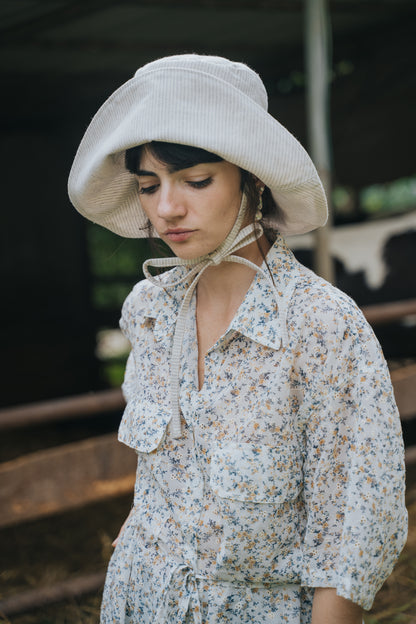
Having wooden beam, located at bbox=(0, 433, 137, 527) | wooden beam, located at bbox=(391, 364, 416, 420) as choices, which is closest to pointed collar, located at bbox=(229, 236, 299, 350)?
wooden beam, located at bbox=(0, 433, 137, 527)

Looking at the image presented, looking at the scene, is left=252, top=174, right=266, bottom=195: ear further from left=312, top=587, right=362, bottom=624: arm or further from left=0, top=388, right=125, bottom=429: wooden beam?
left=0, top=388, right=125, bottom=429: wooden beam

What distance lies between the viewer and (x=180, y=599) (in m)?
1.06

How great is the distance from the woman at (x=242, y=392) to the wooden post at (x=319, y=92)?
1.87m

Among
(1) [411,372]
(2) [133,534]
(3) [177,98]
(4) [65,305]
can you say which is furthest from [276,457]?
(4) [65,305]

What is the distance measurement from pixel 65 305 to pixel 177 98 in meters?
5.30

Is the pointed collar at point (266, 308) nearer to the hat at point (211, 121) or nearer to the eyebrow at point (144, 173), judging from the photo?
the hat at point (211, 121)

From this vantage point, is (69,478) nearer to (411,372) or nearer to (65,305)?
(411,372)

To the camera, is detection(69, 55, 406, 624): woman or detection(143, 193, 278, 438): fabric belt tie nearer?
detection(69, 55, 406, 624): woman

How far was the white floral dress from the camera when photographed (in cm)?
95

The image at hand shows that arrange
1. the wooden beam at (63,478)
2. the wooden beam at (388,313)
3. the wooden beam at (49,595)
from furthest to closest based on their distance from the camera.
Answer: the wooden beam at (388,313) → the wooden beam at (63,478) → the wooden beam at (49,595)

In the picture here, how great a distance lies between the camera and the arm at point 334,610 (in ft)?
3.16

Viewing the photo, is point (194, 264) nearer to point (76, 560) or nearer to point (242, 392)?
point (242, 392)

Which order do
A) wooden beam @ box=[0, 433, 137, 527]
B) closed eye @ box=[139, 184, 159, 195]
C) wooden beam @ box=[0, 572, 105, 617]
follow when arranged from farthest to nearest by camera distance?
1. wooden beam @ box=[0, 433, 137, 527]
2. wooden beam @ box=[0, 572, 105, 617]
3. closed eye @ box=[139, 184, 159, 195]

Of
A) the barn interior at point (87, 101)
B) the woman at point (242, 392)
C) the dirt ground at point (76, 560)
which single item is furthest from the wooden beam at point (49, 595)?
the barn interior at point (87, 101)
